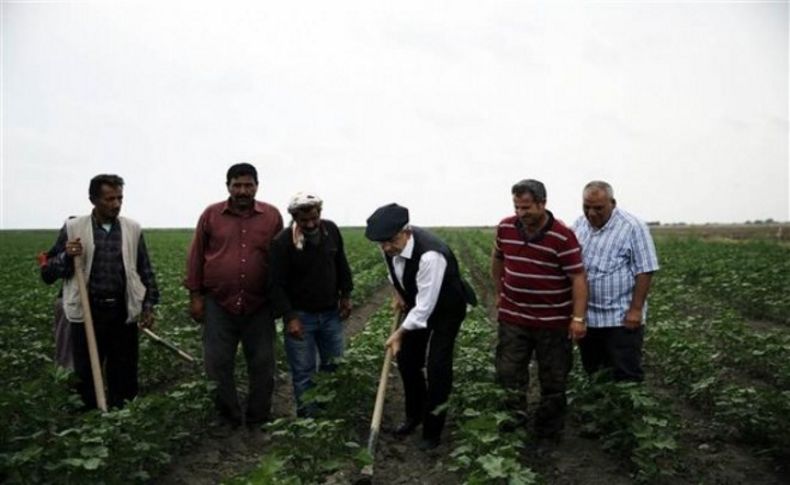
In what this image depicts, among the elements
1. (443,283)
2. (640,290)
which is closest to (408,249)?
(443,283)

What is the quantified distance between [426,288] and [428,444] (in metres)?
1.27

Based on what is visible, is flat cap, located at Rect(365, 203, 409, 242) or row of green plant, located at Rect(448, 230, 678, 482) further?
flat cap, located at Rect(365, 203, 409, 242)

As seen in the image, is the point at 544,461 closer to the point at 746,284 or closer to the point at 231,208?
the point at 231,208

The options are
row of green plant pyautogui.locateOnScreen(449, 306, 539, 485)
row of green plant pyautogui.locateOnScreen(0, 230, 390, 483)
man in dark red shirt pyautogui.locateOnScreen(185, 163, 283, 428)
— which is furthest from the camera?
man in dark red shirt pyautogui.locateOnScreen(185, 163, 283, 428)

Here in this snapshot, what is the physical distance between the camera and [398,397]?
21.5 feet

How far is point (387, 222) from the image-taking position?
446 cm

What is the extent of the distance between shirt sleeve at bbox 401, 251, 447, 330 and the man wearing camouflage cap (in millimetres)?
886

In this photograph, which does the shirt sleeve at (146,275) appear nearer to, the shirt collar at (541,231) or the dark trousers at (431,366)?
the dark trousers at (431,366)

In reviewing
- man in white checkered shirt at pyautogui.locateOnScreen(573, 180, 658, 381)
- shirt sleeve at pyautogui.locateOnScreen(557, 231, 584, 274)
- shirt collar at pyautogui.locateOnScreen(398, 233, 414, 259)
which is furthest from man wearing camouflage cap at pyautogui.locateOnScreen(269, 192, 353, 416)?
man in white checkered shirt at pyautogui.locateOnScreen(573, 180, 658, 381)

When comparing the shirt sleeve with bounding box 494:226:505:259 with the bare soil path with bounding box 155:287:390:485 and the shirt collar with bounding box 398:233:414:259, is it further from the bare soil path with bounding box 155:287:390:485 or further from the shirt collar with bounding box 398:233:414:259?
the bare soil path with bounding box 155:287:390:485

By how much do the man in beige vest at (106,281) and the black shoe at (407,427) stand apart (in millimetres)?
2156

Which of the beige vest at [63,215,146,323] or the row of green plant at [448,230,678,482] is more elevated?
the beige vest at [63,215,146,323]

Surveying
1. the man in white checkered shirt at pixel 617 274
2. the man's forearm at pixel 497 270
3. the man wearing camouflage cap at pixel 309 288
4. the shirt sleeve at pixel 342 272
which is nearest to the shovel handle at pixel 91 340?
the man wearing camouflage cap at pixel 309 288

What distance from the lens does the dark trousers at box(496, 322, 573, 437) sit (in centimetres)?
472
